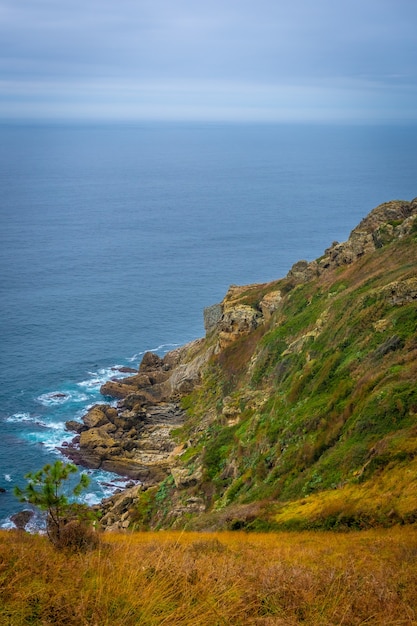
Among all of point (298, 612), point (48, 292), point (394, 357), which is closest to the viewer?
point (298, 612)

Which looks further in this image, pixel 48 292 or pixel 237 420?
pixel 48 292

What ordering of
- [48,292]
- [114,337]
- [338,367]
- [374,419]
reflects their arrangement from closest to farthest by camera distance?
[374,419] < [338,367] < [114,337] < [48,292]

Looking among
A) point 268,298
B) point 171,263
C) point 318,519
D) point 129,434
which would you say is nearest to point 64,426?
point 129,434

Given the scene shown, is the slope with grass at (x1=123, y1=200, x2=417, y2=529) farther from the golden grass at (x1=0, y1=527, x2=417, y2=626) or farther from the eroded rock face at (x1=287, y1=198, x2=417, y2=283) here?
the golden grass at (x1=0, y1=527, x2=417, y2=626)

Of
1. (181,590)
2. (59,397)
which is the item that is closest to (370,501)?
(181,590)

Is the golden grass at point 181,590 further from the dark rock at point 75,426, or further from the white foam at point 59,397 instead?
the white foam at point 59,397

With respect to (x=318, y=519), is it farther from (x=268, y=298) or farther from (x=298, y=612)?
(x=268, y=298)

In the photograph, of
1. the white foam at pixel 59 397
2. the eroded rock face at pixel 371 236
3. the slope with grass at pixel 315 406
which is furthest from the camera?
the white foam at pixel 59 397

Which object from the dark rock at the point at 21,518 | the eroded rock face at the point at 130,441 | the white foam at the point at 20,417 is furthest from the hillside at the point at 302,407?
the white foam at the point at 20,417

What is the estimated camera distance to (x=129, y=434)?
228ft

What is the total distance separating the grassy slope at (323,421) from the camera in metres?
24.4

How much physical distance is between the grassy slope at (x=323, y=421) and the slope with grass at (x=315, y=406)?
3.6 inches

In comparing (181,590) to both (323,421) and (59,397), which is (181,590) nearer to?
(323,421)

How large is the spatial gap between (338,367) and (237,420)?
13668 millimetres
